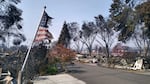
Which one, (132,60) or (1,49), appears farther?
(1,49)

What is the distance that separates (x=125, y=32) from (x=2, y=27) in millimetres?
20263

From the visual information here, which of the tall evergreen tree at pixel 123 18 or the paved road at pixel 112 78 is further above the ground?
the tall evergreen tree at pixel 123 18

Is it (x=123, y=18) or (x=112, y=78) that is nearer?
(x=112, y=78)

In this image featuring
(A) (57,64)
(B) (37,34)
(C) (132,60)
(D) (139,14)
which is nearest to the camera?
(B) (37,34)

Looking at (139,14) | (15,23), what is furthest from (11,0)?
(139,14)

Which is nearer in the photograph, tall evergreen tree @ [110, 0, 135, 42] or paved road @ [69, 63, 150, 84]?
paved road @ [69, 63, 150, 84]

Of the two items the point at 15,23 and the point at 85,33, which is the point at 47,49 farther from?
the point at 85,33

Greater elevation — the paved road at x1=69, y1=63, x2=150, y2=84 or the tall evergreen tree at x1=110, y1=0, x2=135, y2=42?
the tall evergreen tree at x1=110, y1=0, x2=135, y2=42

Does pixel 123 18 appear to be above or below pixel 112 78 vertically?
above

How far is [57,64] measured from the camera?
3875 cm

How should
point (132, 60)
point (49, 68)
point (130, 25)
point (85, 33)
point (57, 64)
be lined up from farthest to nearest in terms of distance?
point (85, 33)
point (132, 60)
point (130, 25)
point (57, 64)
point (49, 68)

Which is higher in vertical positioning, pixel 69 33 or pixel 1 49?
pixel 69 33

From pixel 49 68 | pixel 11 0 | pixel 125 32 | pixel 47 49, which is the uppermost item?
pixel 11 0

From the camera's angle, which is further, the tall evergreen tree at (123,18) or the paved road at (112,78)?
the tall evergreen tree at (123,18)
